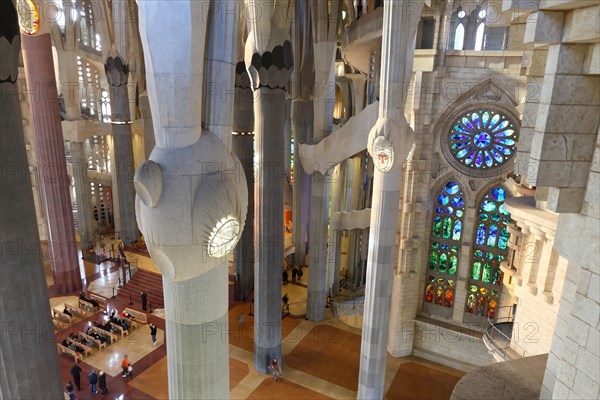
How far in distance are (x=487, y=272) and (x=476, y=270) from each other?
0.33 metres

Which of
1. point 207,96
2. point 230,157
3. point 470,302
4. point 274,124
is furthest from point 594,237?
point 470,302

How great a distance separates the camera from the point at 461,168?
12227 millimetres

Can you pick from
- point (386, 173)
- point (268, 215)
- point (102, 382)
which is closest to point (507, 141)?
point (386, 173)

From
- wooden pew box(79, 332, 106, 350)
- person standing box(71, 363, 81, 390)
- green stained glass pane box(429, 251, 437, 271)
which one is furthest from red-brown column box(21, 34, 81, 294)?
green stained glass pane box(429, 251, 437, 271)

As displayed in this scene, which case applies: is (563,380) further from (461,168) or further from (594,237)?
(461,168)

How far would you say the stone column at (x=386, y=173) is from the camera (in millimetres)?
7602

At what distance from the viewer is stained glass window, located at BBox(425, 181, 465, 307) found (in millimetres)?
12609

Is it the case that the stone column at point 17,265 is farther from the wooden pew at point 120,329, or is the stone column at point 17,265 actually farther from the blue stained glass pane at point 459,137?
the blue stained glass pane at point 459,137

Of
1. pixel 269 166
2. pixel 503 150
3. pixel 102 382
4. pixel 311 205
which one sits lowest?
pixel 102 382

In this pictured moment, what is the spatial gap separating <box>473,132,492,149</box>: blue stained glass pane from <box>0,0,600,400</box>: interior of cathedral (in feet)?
0.20

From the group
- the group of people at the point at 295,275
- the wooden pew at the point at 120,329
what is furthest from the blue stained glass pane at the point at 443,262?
the wooden pew at the point at 120,329

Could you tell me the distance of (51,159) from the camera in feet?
46.0

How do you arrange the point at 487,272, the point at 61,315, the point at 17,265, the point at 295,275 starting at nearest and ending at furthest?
the point at 17,265 → the point at 487,272 → the point at 61,315 → the point at 295,275

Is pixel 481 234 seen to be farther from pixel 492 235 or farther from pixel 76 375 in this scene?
pixel 76 375
